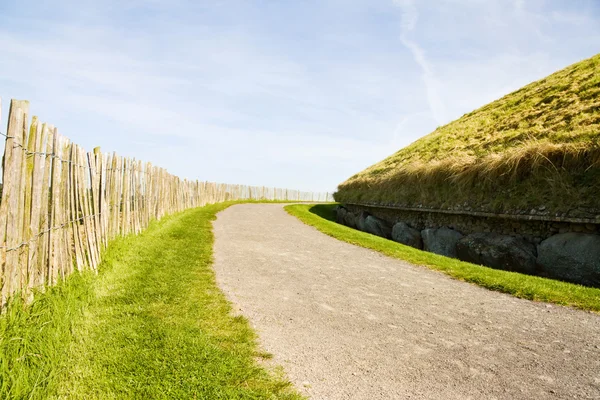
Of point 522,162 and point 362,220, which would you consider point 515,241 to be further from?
point 362,220

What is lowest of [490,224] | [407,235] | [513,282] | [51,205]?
[513,282]

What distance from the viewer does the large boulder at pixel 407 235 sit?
15058 mm

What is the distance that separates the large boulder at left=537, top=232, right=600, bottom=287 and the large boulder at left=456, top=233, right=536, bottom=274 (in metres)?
0.36

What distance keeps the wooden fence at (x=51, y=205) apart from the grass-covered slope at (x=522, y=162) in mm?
10907

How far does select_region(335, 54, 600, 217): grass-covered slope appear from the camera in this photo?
33.4 feet

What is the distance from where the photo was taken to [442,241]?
13.1 meters

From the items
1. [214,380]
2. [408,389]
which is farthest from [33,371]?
[408,389]

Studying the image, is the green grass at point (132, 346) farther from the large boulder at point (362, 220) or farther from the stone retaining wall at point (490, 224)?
the large boulder at point (362, 220)

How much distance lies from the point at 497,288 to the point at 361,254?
3846mm

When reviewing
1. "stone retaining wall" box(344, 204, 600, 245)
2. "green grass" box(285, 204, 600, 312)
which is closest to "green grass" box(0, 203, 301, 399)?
"green grass" box(285, 204, 600, 312)

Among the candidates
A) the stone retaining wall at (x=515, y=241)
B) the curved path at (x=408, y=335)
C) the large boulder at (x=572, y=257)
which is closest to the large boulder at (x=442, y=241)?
the stone retaining wall at (x=515, y=241)

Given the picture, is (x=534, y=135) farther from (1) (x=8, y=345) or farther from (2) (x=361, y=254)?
(1) (x=8, y=345)

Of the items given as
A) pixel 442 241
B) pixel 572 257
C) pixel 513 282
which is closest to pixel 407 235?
pixel 442 241

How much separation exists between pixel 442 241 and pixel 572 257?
4.46m
